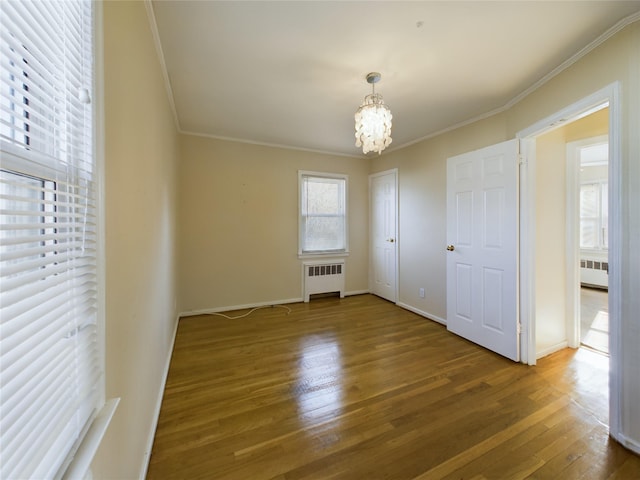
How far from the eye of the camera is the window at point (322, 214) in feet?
14.3

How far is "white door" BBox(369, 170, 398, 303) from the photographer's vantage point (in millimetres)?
4305

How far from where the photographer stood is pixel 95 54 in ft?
2.48

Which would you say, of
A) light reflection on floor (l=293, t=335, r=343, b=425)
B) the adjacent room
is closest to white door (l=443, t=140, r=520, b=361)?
the adjacent room

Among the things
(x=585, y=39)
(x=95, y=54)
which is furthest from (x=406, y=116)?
(x=95, y=54)

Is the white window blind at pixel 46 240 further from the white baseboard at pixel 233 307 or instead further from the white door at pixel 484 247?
the white baseboard at pixel 233 307

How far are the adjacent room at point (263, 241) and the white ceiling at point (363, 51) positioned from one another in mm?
20

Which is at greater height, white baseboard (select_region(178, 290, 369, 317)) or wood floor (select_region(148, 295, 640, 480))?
white baseboard (select_region(178, 290, 369, 317))

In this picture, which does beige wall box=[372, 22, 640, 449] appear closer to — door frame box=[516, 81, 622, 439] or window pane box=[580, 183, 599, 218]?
door frame box=[516, 81, 622, 439]

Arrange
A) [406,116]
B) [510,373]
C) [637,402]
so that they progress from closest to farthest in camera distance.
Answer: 1. [637,402]
2. [510,373]
3. [406,116]

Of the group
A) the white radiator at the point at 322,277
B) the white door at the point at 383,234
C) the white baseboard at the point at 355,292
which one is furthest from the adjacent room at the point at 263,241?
the white baseboard at the point at 355,292

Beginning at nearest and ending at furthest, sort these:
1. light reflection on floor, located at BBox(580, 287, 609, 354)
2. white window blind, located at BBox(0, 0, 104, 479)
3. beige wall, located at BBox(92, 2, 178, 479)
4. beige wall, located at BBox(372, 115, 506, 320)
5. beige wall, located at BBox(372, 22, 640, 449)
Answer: white window blind, located at BBox(0, 0, 104, 479) < beige wall, located at BBox(92, 2, 178, 479) < beige wall, located at BBox(372, 22, 640, 449) < light reflection on floor, located at BBox(580, 287, 609, 354) < beige wall, located at BBox(372, 115, 506, 320)

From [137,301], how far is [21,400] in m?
0.81

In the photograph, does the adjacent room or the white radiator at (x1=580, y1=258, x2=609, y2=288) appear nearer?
the adjacent room

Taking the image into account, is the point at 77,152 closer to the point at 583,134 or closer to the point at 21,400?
the point at 21,400
